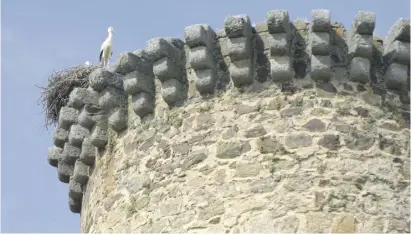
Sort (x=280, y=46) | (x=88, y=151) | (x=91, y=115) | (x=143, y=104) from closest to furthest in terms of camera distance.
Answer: (x=280, y=46) < (x=143, y=104) < (x=91, y=115) < (x=88, y=151)

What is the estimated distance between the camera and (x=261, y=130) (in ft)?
37.5

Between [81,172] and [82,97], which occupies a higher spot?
[82,97]

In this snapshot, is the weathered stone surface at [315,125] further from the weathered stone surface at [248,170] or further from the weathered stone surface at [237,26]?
the weathered stone surface at [237,26]

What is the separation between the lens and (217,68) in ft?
39.2

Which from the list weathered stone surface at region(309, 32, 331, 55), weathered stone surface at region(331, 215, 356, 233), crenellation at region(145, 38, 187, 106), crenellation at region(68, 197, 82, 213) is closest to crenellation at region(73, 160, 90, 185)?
crenellation at region(68, 197, 82, 213)

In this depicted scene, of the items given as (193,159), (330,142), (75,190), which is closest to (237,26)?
(193,159)

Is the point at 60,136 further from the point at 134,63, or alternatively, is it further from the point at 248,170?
the point at 248,170

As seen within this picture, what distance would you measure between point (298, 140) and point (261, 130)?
1.09 feet

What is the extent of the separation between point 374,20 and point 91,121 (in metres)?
2.86

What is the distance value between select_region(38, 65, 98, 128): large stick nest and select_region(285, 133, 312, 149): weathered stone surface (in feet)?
8.76

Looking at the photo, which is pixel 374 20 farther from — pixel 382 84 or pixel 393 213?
pixel 393 213

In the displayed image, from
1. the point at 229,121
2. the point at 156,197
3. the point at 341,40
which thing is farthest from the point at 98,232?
the point at 341,40

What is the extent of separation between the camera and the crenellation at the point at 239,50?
11703 mm

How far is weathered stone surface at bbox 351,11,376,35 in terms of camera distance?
1169 centimetres
